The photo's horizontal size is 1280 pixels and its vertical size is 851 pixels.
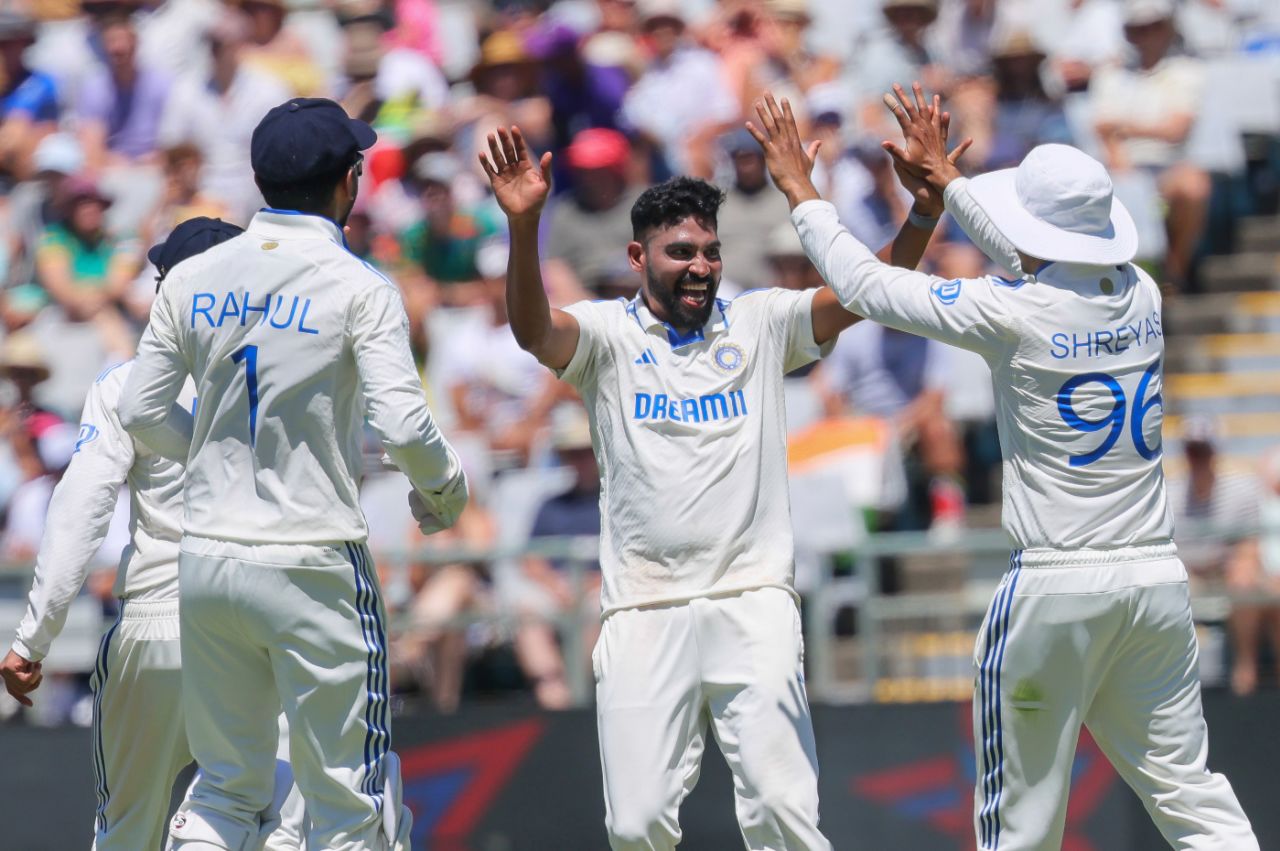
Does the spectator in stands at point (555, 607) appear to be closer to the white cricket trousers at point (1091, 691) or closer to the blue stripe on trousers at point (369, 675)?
the white cricket trousers at point (1091, 691)

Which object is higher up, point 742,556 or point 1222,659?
point 742,556

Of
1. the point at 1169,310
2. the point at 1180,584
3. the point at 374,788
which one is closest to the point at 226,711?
the point at 374,788

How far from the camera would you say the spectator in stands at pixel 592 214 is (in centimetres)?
1116

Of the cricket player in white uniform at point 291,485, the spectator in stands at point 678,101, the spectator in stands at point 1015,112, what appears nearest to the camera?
the cricket player in white uniform at point 291,485

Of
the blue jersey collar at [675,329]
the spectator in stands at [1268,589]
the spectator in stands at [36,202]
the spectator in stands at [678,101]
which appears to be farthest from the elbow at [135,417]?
the spectator in stands at [36,202]

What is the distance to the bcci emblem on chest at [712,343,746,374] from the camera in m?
5.97

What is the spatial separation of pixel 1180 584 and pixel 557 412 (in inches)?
204

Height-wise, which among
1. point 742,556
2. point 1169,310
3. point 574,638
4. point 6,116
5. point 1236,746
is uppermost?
point 6,116

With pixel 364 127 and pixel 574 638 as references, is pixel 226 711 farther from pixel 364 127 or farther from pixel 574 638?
pixel 574 638

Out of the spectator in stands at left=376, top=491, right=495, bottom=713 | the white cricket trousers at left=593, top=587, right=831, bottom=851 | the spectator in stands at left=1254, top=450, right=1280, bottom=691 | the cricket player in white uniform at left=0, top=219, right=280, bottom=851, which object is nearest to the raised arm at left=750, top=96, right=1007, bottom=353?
the white cricket trousers at left=593, top=587, right=831, bottom=851

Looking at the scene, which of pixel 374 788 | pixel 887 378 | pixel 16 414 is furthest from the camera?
pixel 16 414

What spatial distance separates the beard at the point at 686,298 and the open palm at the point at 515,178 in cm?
50

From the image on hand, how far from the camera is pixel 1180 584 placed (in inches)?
225

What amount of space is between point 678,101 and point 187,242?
634cm
